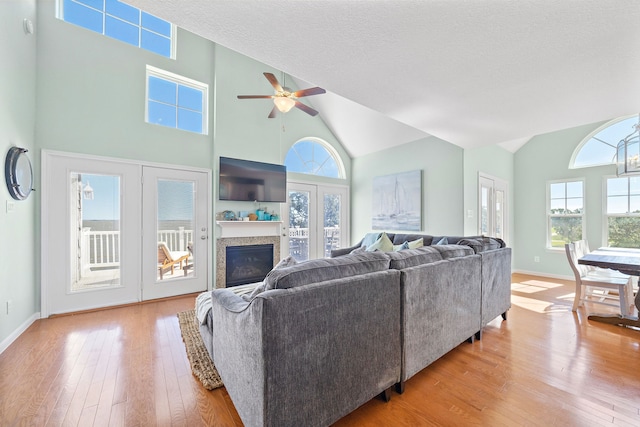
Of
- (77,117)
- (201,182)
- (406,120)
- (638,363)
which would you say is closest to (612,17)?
(406,120)

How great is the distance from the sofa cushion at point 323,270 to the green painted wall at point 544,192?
5.35 meters

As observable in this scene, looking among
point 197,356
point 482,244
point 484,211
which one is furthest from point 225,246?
point 484,211

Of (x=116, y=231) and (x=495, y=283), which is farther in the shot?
(x=116, y=231)

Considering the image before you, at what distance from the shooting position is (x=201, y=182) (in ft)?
14.2

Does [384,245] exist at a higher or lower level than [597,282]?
higher

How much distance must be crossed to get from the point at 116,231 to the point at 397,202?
4608mm

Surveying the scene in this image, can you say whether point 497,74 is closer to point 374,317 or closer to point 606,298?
point 374,317

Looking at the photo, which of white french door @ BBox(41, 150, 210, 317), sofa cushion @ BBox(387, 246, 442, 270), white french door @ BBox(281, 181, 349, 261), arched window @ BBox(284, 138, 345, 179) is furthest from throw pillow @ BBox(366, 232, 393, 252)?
white french door @ BBox(41, 150, 210, 317)

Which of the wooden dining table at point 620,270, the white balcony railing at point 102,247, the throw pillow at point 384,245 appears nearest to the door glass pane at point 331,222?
the throw pillow at point 384,245

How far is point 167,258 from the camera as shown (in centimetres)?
400

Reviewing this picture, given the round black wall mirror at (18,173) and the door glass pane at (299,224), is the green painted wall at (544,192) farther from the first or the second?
the round black wall mirror at (18,173)

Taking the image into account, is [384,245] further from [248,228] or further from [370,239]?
[248,228]

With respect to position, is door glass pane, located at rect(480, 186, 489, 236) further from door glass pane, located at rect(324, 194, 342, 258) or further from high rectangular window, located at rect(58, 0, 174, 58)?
high rectangular window, located at rect(58, 0, 174, 58)

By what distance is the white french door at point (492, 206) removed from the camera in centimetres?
480
